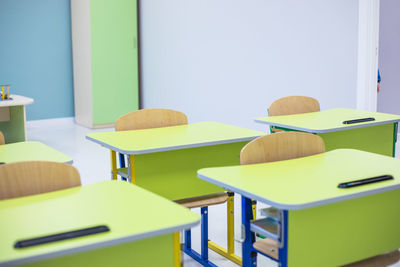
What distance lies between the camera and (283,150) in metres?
2.31

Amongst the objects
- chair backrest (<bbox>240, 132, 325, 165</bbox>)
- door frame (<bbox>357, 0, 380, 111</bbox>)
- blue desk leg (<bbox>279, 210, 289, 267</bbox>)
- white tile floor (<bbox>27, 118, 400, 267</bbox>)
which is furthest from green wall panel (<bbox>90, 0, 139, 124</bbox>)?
blue desk leg (<bbox>279, 210, 289, 267</bbox>)

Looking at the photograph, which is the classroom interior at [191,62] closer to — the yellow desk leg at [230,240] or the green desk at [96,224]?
the yellow desk leg at [230,240]

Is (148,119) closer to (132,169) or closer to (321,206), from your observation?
(132,169)

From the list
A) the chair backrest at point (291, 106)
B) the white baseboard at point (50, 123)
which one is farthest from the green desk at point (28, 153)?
the white baseboard at point (50, 123)

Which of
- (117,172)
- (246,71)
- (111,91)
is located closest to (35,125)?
(111,91)

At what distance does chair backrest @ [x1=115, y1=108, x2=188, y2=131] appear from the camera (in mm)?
3031

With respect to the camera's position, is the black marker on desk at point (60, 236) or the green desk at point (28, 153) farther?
the green desk at point (28, 153)

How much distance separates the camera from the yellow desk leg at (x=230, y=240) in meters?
2.86

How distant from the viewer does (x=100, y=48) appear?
7035mm

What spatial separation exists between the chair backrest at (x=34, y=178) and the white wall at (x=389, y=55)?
201 inches

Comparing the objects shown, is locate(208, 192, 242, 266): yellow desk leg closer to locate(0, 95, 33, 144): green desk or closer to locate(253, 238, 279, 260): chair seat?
locate(253, 238, 279, 260): chair seat

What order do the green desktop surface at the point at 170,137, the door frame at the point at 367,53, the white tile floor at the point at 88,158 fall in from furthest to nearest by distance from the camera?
1. the door frame at the point at 367,53
2. the white tile floor at the point at 88,158
3. the green desktop surface at the point at 170,137

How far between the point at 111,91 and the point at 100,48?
1.91ft

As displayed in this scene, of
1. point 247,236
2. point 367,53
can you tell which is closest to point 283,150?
point 247,236
